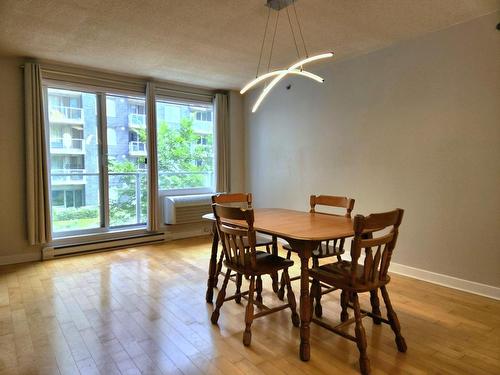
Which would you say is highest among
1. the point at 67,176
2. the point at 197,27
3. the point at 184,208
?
the point at 197,27

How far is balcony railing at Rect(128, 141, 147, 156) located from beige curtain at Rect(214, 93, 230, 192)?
1.17 meters

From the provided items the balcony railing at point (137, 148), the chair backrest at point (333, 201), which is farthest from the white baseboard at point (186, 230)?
the chair backrest at point (333, 201)

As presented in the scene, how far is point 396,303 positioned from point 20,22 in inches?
158

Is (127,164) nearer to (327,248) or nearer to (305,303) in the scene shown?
(327,248)

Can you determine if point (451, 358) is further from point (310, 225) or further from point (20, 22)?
point (20, 22)

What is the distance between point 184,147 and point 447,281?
3.97m

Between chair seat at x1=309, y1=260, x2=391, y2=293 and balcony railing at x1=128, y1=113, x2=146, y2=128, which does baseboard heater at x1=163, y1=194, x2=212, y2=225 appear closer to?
balcony railing at x1=128, y1=113, x2=146, y2=128

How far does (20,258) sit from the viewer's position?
4.08 metres

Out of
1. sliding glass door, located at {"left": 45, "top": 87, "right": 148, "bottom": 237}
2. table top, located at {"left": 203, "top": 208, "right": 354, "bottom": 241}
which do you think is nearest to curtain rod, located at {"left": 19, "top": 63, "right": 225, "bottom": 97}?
sliding glass door, located at {"left": 45, "top": 87, "right": 148, "bottom": 237}

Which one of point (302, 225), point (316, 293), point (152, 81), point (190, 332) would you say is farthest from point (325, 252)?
point (152, 81)

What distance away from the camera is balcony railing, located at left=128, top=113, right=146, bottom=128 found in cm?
493

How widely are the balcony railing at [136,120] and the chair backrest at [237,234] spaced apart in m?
3.09

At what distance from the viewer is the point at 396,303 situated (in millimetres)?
2838

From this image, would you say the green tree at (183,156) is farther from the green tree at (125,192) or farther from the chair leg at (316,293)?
the chair leg at (316,293)
